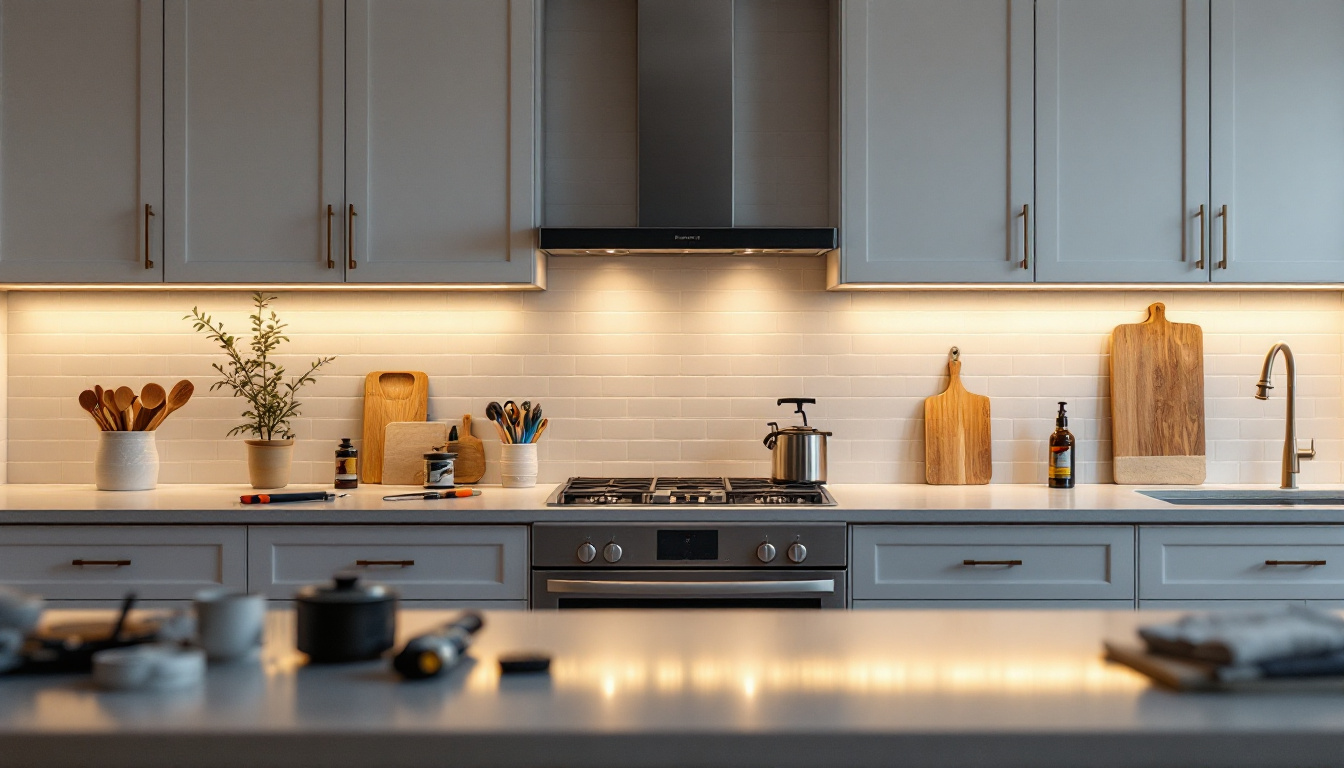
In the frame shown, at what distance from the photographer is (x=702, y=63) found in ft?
10.8

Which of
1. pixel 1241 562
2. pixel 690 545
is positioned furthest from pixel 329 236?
pixel 1241 562

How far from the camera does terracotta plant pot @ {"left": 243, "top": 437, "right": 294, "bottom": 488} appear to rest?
3.27 metres

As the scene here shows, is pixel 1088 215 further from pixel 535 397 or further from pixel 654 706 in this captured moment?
pixel 654 706

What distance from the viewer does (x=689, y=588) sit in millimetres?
2756

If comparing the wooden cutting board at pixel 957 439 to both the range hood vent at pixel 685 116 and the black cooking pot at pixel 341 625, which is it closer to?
the range hood vent at pixel 685 116

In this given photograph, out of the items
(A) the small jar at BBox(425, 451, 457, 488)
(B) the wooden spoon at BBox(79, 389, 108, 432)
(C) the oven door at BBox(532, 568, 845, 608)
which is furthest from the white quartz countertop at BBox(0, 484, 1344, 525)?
(B) the wooden spoon at BBox(79, 389, 108, 432)

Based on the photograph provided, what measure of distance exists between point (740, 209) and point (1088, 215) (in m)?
1.10

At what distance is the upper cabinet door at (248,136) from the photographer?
10.3 feet

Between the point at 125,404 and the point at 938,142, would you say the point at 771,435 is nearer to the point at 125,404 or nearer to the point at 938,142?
the point at 938,142

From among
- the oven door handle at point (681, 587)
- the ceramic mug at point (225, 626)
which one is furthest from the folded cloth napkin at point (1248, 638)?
the oven door handle at point (681, 587)

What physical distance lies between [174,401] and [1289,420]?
3.61 meters

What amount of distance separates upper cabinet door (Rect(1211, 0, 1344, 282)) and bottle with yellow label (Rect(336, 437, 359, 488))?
2.76 m

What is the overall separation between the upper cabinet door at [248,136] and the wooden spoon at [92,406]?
481 mm

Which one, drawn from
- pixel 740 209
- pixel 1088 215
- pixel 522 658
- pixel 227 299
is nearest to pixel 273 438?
pixel 227 299
